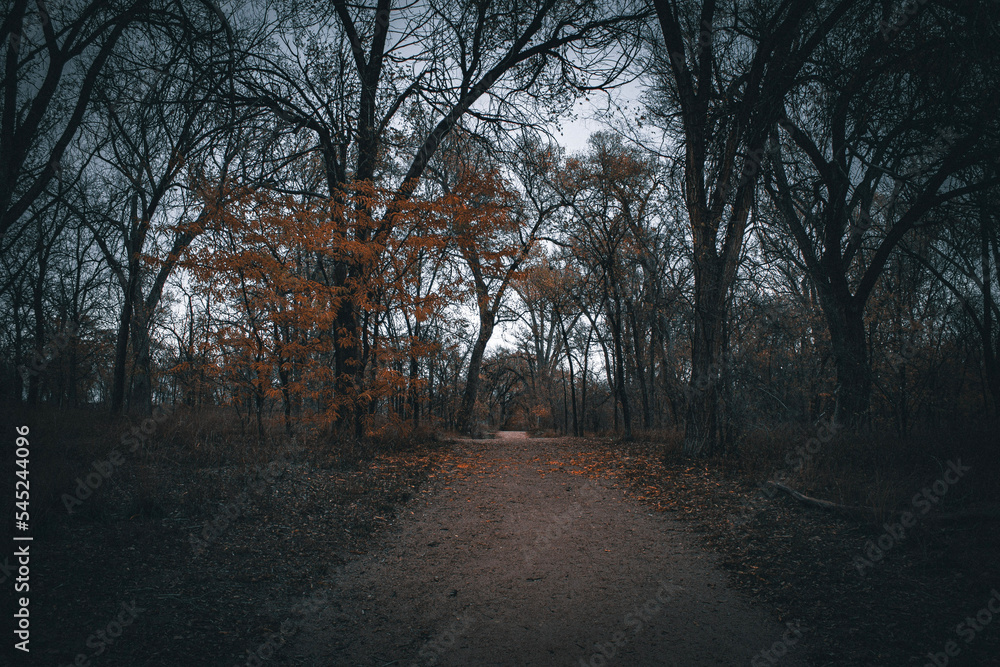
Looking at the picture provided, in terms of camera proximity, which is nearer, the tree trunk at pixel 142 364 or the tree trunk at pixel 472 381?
the tree trunk at pixel 142 364

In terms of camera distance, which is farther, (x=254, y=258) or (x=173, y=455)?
(x=254, y=258)

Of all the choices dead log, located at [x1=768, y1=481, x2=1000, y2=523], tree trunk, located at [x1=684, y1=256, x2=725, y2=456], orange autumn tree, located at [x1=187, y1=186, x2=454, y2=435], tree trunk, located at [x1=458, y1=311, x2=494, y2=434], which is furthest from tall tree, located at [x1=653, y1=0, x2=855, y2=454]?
tree trunk, located at [x1=458, y1=311, x2=494, y2=434]

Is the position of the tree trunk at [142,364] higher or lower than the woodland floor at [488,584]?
higher

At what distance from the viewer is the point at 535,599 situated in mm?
3502

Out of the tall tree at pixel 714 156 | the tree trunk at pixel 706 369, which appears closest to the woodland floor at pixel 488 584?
the tree trunk at pixel 706 369

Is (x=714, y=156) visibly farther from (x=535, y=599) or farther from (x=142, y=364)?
(x=142, y=364)

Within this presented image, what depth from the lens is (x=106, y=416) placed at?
381 inches

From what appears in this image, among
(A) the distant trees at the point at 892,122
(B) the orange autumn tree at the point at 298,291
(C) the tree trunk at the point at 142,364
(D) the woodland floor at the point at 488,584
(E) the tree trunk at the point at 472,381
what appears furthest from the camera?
(E) the tree trunk at the point at 472,381

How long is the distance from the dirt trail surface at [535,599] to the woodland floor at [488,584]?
2 cm

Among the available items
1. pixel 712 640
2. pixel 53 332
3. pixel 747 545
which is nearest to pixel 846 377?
pixel 747 545

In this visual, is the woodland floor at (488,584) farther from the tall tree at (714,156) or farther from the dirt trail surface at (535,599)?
the tall tree at (714,156)

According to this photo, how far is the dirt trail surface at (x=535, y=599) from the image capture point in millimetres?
2861

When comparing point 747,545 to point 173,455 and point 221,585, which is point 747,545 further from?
point 173,455

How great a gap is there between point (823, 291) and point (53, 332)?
2847 cm
